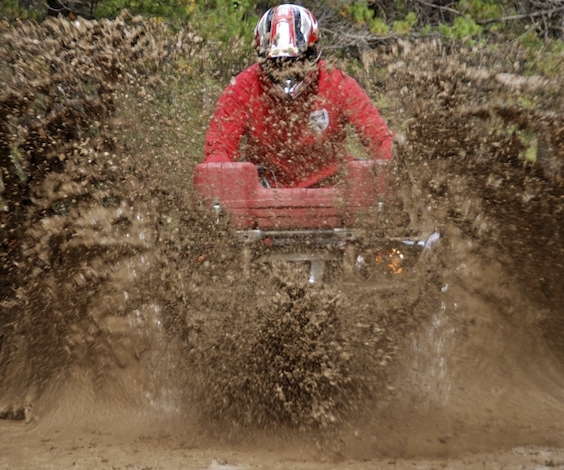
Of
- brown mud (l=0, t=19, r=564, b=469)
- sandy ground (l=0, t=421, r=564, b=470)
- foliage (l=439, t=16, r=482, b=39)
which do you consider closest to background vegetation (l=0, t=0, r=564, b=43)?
foliage (l=439, t=16, r=482, b=39)

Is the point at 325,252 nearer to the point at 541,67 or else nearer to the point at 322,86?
the point at 322,86

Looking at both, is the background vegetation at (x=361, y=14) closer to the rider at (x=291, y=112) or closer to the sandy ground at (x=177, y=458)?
the rider at (x=291, y=112)

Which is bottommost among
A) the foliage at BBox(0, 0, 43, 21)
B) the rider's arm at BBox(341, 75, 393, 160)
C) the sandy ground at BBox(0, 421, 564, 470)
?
the sandy ground at BBox(0, 421, 564, 470)

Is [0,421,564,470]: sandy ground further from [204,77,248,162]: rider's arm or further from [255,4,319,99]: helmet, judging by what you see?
[255,4,319,99]: helmet

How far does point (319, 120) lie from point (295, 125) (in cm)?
19

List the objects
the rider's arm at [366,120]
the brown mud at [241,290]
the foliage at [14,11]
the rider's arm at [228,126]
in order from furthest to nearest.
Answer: the foliage at [14,11] < the rider's arm at [228,126] < the rider's arm at [366,120] < the brown mud at [241,290]

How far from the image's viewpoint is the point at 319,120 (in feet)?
20.9

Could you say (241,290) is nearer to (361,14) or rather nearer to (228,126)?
(228,126)

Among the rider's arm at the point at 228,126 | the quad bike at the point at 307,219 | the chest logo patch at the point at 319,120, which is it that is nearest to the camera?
the quad bike at the point at 307,219

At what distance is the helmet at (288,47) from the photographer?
6223 mm

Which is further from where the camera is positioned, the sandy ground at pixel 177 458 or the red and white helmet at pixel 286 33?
the red and white helmet at pixel 286 33

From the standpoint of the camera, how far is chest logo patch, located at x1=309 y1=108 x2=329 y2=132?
20.7ft

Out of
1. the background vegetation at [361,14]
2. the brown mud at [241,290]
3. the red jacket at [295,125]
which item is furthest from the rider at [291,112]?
the background vegetation at [361,14]

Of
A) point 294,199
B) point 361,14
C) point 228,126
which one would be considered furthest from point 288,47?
point 361,14
